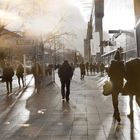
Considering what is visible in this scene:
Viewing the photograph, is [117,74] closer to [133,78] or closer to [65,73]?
[133,78]

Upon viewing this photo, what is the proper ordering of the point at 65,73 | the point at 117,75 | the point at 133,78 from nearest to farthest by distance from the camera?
the point at 133,78, the point at 117,75, the point at 65,73

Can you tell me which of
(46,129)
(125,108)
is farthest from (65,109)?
(46,129)

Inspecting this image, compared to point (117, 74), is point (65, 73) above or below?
below

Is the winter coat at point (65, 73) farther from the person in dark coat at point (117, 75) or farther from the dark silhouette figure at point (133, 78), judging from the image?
the dark silhouette figure at point (133, 78)

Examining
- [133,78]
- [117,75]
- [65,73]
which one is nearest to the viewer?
[133,78]

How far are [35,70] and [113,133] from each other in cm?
1870

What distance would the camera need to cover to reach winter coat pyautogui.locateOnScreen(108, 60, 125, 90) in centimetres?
1181

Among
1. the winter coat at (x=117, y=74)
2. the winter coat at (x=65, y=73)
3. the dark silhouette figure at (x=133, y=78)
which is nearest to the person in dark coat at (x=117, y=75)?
the winter coat at (x=117, y=74)

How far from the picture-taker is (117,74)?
1185cm

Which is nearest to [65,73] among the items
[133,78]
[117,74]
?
[117,74]

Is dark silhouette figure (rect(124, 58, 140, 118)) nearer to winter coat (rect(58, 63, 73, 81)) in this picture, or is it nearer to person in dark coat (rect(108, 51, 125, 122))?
person in dark coat (rect(108, 51, 125, 122))

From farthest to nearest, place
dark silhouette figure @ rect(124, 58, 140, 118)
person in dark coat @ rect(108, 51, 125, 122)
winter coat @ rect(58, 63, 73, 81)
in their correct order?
winter coat @ rect(58, 63, 73, 81) → person in dark coat @ rect(108, 51, 125, 122) → dark silhouette figure @ rect(124, 58, 140, 118)

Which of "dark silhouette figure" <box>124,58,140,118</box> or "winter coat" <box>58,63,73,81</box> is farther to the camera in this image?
"winter coat" <box>58,63,73,81</box>

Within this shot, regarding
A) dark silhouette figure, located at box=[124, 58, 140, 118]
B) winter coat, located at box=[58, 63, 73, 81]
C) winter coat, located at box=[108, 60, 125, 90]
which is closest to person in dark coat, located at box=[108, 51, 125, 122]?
winter coat, located at box=[108, 60, 125, 90]
